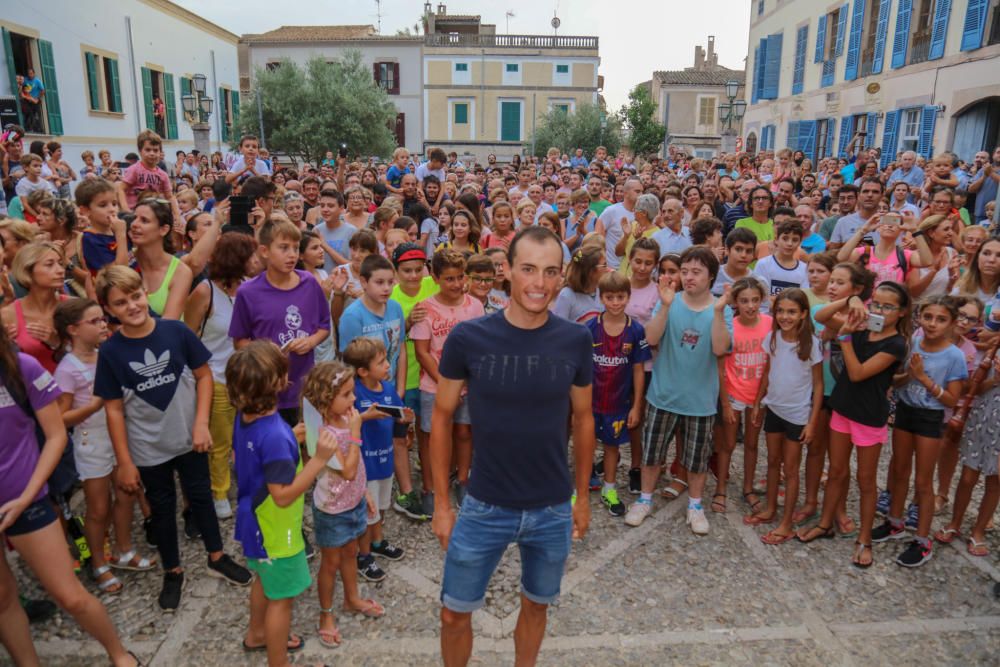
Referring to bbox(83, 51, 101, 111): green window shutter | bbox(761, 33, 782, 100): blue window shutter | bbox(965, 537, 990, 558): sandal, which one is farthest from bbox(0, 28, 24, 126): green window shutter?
bbox(761, 33, 782, 100): blue window shutter

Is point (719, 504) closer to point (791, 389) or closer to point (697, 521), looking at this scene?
point (697, 521)

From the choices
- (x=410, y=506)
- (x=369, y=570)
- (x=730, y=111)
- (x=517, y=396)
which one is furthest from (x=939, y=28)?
(x=369, y=570)

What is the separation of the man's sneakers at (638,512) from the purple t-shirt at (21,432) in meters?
3.43

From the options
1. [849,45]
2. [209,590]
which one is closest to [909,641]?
[209,590]

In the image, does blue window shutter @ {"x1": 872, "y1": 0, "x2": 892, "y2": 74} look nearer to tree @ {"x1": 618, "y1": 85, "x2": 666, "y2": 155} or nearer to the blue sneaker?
the blue sneaker

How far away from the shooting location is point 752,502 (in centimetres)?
495

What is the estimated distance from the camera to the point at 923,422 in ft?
13.8

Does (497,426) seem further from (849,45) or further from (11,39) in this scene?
(849,45)

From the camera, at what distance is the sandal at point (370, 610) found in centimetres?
364

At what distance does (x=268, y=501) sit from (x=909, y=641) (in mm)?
3357

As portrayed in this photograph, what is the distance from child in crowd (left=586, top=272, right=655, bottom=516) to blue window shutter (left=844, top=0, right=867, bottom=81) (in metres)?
17.5

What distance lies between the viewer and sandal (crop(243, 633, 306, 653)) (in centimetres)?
336

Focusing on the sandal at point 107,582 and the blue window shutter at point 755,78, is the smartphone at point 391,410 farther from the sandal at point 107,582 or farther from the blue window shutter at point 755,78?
the blue window shutter at point 755,78

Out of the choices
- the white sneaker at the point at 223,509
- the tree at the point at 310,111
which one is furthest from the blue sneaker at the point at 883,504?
the tree at the point at 310,111
